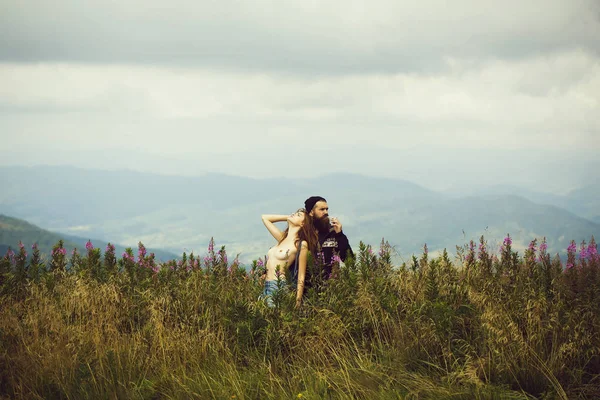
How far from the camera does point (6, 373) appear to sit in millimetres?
6559

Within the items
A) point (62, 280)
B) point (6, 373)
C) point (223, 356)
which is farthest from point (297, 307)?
point (62, 280)

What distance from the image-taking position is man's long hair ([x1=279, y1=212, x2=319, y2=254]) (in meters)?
7.56

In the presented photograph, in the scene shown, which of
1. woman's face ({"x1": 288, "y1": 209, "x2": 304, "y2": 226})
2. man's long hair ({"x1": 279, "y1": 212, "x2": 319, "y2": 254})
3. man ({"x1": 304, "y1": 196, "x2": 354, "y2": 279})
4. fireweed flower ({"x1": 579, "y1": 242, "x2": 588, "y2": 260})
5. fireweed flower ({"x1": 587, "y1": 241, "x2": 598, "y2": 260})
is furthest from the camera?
fireweed flower ({"x1": 579, "y1": 242, "x2": 588, "y2": 260})

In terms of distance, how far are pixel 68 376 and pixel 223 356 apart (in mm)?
1630

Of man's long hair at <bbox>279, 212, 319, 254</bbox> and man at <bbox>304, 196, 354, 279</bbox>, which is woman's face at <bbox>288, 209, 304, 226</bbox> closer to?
man's long hair at <bbox>279, 212, 319, 254</bbox>

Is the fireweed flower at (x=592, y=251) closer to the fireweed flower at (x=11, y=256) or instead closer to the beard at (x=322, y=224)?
the beard at (x=322, y=224)

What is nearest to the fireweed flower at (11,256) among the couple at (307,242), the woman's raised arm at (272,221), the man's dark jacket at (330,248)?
the woman's raised arm at (272,221)

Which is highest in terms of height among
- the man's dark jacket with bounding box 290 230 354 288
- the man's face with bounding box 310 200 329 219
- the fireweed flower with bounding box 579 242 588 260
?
the man's face with bounding box 310 200 329 219

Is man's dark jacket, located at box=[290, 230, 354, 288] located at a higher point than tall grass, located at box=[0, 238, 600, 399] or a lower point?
higher

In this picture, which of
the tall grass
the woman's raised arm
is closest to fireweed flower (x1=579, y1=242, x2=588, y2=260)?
the tall grass

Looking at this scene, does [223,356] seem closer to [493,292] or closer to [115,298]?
[115,298]

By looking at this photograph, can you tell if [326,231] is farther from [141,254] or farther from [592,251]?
[592,251]

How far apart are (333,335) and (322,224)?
1909mm

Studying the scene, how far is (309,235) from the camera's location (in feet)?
25.0
